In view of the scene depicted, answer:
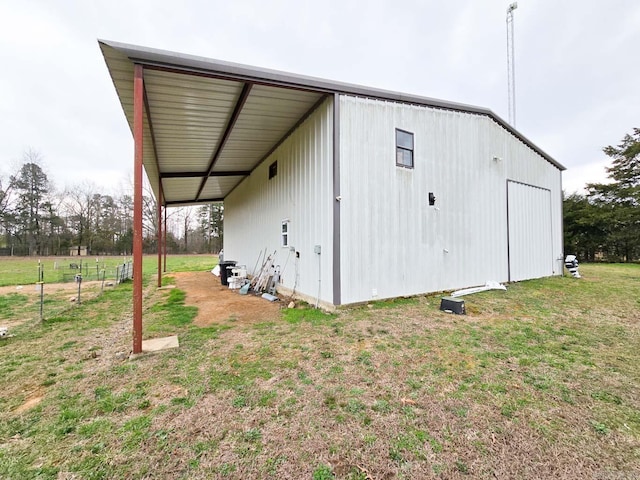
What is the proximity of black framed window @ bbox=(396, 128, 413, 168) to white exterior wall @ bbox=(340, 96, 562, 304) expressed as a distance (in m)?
0.14

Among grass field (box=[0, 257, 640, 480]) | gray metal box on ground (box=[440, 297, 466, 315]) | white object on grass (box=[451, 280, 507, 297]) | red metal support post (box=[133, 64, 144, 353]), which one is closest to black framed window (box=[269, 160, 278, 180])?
red metal support post (box=[133, 64, 144, 353])

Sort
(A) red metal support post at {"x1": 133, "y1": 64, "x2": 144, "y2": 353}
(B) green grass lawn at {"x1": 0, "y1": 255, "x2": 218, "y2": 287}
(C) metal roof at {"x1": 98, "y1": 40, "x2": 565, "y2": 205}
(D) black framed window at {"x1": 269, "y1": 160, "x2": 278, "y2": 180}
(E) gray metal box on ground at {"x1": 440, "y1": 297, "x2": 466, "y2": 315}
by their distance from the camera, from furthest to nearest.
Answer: (B) green grass lawn at {"x1": 0, "y1": 255, "x2": 218, "y2": 287}
(D) black framed window at {"x1": 269, "y1": 160, "x2": 278, "y2": 180}
(E) gray metal box on ground at {"x1": 440, "y1": 297, "x2": 466, "y2": 315}
(C) metal roof at {"x1": 98, "y1": 40, "x2": 565, "y2": 205}
(A) red metal support post at {"x1": 133, "y1": 64, "x2": 144, "y2": 353}

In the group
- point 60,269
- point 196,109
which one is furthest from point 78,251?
point 196,109

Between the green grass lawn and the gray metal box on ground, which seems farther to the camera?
the green grass lawn

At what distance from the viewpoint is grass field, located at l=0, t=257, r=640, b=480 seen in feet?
5.75

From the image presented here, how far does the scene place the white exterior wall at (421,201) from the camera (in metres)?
5.68

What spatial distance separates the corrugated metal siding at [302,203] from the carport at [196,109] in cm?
51

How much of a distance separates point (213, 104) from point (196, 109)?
1.45ft

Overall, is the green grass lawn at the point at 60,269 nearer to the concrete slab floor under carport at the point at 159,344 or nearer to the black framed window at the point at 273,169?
the concrete slab floor under carport at the point at 159,344

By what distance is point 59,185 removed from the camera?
30.2 m

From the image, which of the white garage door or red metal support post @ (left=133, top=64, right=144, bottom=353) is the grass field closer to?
red metal support post @ (left=133, top=64, right=144, bottom=353)

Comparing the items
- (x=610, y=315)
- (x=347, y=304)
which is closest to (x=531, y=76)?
(x=610, y=315)

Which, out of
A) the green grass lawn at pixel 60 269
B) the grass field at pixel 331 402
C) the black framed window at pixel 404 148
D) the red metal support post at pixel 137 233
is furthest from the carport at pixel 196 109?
the green grass lawn at pixel 60 269

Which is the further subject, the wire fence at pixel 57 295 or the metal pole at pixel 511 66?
the metal pole at pixel 511 66
